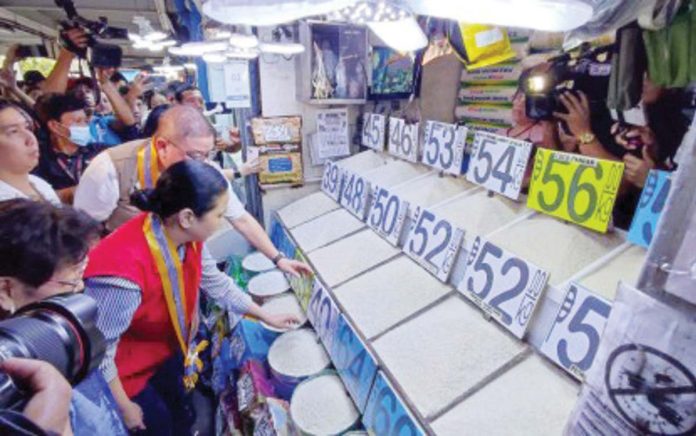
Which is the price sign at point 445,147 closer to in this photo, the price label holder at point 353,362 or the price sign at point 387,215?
the price sign at point 387,215

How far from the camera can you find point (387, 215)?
2906 mm

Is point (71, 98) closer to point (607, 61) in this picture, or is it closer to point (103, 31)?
point (103, 31)

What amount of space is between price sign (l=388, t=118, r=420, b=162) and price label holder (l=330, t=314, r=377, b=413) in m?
1.69

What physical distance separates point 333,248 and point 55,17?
14.2 meters

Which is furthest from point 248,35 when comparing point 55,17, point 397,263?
point 55,17

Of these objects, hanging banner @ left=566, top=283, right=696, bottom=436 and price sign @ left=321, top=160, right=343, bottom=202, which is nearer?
hanging banner @ left=566, top=283, right=696, bottom=436

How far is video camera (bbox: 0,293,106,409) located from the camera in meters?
0.78

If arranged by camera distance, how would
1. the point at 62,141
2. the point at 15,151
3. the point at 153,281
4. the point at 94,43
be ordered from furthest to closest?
the point at 94,43, the point at 62,141, the point at 15,151, the point at 153,281

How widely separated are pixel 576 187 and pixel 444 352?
3.16 ft

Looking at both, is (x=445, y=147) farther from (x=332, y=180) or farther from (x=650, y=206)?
(x=332, y=180)

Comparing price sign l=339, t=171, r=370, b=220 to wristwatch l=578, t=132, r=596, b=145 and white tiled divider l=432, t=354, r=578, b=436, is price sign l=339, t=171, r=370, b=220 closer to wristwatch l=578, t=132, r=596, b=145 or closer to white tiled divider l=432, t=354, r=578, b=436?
wristwatch l=578, t=132, r=596, b=145

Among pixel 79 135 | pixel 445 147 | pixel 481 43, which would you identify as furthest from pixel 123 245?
pixel 481 43

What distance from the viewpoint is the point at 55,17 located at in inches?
477

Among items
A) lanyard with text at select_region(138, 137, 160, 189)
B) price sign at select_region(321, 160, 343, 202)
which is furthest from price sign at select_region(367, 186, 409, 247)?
lanyard with text at select_region(138, 137, 160, 189)
